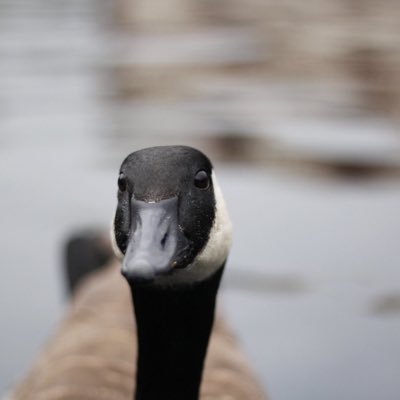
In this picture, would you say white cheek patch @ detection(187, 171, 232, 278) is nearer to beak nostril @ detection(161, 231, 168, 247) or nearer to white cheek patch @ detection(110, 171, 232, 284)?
white cheek patch @ detection(110, 171, 232, 284)

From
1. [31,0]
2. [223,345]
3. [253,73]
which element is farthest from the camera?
[31,0]

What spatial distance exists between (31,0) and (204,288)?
13377mm

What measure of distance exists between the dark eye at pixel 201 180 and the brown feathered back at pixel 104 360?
3.55ft

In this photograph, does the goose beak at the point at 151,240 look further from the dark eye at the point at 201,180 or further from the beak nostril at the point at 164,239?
the dark eye at the point at 201,180

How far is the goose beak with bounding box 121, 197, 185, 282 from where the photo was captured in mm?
1974

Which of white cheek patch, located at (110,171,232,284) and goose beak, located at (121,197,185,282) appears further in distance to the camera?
Result: white cheek patch, located at (110,171,232,284)

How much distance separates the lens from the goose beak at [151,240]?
1.97m

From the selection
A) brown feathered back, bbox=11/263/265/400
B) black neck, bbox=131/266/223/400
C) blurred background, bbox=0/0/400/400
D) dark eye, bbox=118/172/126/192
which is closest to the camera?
dark eye, bbox=118/172/126/192

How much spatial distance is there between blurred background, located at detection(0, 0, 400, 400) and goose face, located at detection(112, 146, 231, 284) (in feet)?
6.43

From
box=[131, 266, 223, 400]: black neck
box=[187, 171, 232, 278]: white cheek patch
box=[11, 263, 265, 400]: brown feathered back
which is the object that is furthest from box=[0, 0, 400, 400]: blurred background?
box=[187, 171, 232, 278]: white cheek patch

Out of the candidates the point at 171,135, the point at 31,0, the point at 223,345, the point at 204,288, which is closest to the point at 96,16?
the point at 31,0

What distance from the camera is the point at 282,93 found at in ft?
28.1

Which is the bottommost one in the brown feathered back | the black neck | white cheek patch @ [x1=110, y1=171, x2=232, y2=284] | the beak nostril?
the brown feathered back

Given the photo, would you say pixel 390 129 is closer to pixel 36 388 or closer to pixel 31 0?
pixel 36 388
